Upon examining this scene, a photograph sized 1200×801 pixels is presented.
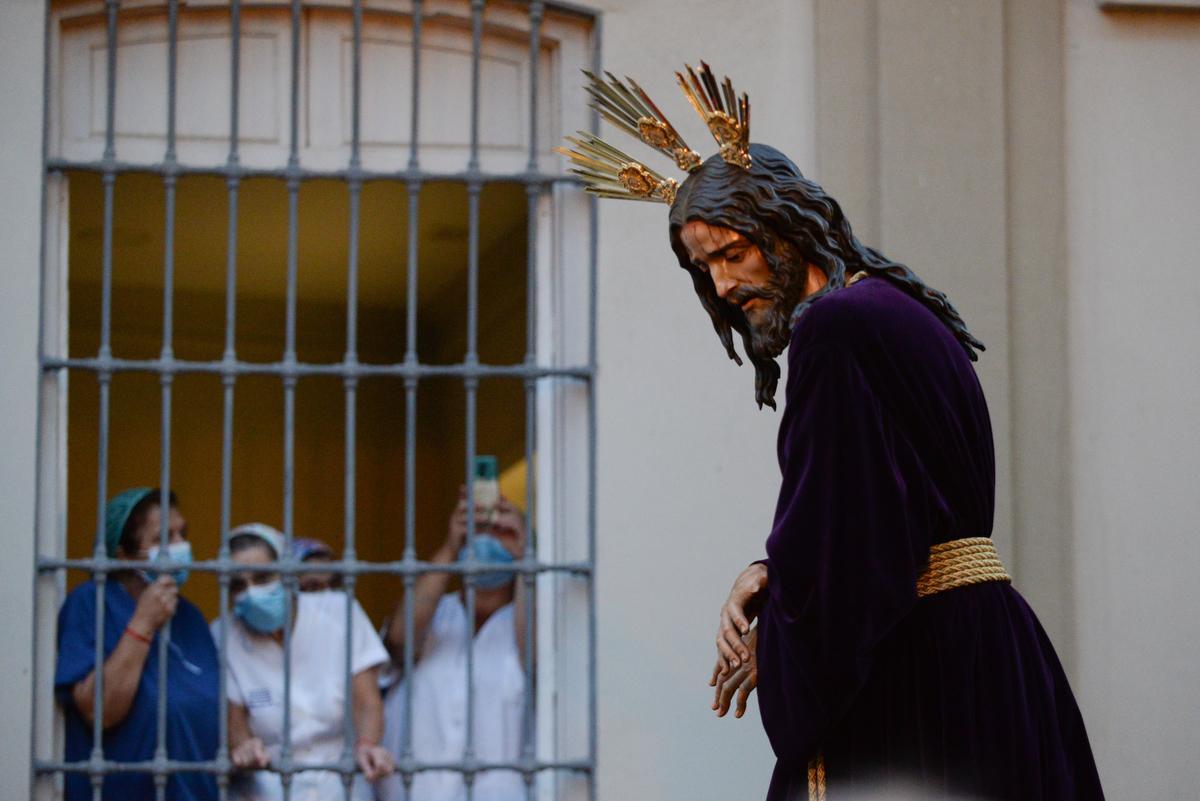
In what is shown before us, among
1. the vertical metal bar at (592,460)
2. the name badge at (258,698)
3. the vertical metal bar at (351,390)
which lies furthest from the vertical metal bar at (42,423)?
the vertical metal bar at (592,460)

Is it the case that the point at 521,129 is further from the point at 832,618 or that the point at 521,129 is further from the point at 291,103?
the point at 832,618

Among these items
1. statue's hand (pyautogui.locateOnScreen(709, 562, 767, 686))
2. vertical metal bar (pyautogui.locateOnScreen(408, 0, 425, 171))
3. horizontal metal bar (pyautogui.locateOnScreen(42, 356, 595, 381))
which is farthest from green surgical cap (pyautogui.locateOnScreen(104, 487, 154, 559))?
statue's hand (pyautogui.locateOnScreen(709, 562, 767, 686))

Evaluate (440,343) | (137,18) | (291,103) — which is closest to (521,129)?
(291,103)

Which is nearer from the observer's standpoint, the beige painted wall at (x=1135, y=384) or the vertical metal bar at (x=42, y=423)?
the vertical metal bar at (x=42, y=423)

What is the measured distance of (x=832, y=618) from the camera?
4.05m

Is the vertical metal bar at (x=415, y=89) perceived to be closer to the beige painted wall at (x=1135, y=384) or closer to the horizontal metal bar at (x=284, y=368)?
the horizontal metal bar at (x=284, y=368)

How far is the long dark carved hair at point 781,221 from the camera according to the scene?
A: 439 cm

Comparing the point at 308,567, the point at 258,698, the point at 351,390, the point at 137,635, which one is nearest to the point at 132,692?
the point at 137,635

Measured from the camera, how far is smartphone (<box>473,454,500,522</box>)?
268 inches

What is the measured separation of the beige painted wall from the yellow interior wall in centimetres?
191

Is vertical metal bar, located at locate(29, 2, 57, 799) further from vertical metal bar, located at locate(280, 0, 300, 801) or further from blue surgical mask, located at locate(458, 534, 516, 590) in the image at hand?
blue surgical mask, located at locate(458, 534, 516, 590)

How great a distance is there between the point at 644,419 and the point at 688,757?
0.93 metres

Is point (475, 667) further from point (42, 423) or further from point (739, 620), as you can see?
point (739, 620)

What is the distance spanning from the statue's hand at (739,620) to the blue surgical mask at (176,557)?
2663mm
